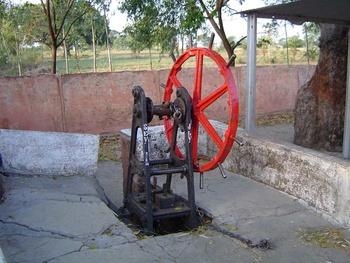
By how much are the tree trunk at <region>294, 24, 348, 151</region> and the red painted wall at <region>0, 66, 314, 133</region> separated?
12.5 ft

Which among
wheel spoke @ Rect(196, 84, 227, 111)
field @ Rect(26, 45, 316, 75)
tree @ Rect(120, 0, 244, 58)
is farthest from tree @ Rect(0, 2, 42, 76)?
wheel spoke @ Rect(196, 84, 227, 111)

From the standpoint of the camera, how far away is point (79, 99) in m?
8.91

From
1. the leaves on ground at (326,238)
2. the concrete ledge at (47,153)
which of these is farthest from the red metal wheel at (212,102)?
the concrete ledge at (47,153)

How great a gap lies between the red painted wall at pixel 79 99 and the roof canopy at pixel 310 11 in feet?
15.1

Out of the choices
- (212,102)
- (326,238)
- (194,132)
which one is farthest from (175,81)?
(326,238)

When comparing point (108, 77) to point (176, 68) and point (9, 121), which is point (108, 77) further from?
point (176, 68)

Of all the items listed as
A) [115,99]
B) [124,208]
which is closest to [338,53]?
[124,208]

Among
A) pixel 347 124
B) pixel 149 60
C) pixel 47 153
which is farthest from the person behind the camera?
pixel 149 60

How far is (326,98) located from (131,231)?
427cm

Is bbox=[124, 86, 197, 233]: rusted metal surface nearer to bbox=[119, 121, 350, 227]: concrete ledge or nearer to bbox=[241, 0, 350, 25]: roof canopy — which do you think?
bbox=[119, 121, 350, 227]: concrete ledge

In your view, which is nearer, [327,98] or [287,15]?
[287,15]

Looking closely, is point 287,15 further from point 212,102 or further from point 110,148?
point 110,148

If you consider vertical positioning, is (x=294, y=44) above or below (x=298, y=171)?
above

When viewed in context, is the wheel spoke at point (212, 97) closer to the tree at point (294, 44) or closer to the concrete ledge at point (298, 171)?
the concrete ledge at point (298, 171)
